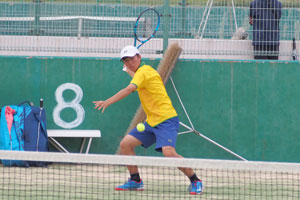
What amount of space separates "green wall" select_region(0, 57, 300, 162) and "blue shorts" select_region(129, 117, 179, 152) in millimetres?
2340

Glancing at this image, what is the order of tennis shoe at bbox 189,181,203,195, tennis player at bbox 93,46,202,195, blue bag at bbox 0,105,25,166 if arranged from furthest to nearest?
1. blue bag at bbox 0,105,25,166
2. tennis player at bbox 93,46,202,195
3. tennis shoe at bbox 189,181,203,195

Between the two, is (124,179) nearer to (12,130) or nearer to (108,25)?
(12,130)

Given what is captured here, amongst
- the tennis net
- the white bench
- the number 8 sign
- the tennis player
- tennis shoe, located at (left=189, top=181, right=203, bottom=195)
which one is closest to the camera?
the tennis net

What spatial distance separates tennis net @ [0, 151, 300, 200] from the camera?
4.69 m

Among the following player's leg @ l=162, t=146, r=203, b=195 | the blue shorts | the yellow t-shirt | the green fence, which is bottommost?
player's leg @ l=162, t=146, r=203, b=195

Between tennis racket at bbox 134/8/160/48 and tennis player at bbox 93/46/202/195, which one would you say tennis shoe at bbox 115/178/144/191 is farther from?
tennis racket at bbox 134/8/160/48

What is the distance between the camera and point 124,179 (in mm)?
7199

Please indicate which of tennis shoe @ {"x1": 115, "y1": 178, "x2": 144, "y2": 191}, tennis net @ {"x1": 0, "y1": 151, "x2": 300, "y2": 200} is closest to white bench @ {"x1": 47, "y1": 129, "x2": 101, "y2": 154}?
tennis net @ {"x1": 0, "y1": 151, "x2": 300, "y2": 200}

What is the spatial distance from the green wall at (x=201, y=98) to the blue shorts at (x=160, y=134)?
7.68ft

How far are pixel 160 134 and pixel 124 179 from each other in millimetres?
1158

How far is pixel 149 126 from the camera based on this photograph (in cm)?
640

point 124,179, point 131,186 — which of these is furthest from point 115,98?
point 124,179

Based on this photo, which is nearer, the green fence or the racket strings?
the green fence

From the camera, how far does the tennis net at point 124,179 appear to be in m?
4.69
